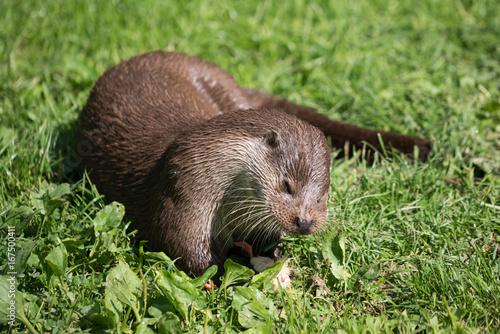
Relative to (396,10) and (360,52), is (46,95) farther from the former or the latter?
(396,10)

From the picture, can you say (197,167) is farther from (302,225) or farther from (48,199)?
(48,199)

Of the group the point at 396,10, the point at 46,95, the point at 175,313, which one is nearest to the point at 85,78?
the point at 46,95

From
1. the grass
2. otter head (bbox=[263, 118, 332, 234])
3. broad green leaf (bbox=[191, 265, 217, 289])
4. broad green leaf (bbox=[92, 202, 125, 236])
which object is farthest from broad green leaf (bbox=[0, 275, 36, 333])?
otter head (bbox=[263, 118, 332, 234])

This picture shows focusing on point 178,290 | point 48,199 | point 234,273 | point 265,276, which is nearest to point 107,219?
point 48,199

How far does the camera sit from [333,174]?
296 centimetres

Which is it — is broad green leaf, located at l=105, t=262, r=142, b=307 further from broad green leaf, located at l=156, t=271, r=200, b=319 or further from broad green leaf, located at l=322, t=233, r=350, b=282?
broad green leaf, located at l=322, t=233, r=350, b=282

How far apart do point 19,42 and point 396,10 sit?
10.1 feet

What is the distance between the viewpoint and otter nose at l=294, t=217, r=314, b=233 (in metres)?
2.16

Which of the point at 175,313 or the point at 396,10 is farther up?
the point at 396,10

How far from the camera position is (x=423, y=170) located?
9.68ft

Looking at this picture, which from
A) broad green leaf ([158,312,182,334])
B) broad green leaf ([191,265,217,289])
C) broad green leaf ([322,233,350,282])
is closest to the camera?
broad green leaf ([158,312,182,334])

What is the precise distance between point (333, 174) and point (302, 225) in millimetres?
861

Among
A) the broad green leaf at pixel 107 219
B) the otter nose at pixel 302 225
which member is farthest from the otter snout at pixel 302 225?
the broad green leaf at pixel 107 219

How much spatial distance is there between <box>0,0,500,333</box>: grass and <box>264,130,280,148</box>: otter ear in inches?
20.7
